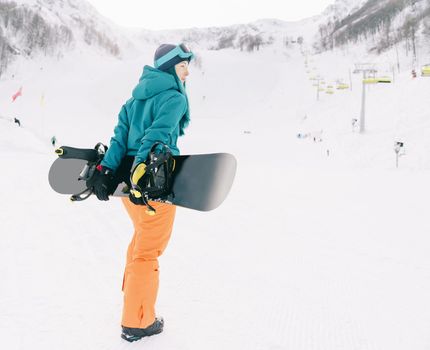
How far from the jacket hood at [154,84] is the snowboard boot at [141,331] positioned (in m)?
1.47

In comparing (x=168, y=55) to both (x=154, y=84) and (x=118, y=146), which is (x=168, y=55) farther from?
(x=118, y=146)

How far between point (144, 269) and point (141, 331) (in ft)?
1.33

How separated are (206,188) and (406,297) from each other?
6.23 feet

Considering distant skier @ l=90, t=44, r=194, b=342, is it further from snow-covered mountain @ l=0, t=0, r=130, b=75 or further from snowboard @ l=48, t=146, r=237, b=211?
snow-covered mountain @ l=0, t=0, r=130, b=75

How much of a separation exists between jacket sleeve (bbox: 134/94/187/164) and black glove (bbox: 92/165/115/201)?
0.26 meters

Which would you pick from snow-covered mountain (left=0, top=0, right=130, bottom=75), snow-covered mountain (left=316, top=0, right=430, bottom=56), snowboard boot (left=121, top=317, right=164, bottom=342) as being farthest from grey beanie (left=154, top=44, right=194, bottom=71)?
snow-covered mountain (left=0, top=0, right=130, bottom=75)

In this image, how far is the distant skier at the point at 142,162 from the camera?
2.12 meters

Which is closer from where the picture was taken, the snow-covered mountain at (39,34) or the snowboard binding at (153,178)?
the snowboard binding at (153,178)

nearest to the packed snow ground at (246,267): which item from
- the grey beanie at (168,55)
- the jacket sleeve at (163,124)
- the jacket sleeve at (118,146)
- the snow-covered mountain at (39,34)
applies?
the jacket sleeve at (118,146)

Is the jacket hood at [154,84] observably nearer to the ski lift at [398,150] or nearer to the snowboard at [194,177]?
the snowboard at [194,177]

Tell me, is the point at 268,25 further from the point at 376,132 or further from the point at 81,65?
the point at 376,132

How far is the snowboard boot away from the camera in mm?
2146

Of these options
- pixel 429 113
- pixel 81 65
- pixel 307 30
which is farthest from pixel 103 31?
pixel 429 113

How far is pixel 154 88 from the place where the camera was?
2168mm
